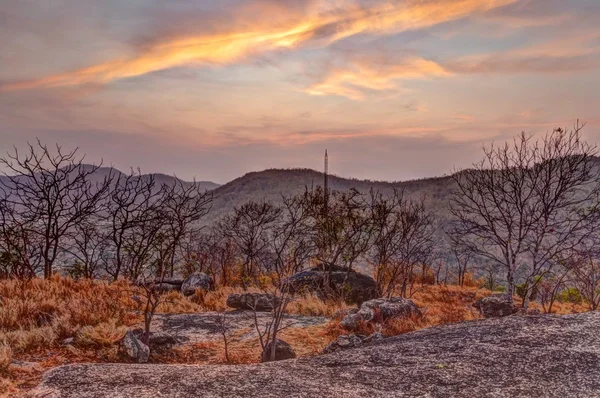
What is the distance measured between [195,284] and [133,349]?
10.4m

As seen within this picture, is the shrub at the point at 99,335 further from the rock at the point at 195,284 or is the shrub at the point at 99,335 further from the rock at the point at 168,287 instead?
the rock at the point at 168,287

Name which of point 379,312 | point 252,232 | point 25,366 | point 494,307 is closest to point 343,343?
point 379,312

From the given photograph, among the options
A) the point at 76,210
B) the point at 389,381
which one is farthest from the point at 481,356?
the point at 76,210

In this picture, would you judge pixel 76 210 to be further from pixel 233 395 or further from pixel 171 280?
pixel 233 395

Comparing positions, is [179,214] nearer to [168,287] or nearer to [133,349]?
[133,349]

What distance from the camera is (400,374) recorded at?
4988mm

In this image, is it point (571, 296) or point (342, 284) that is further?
point (571, 296)

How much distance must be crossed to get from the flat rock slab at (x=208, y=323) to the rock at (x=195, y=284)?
4.09 m

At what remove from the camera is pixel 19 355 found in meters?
7.01

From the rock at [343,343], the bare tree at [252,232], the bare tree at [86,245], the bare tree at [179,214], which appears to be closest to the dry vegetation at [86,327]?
the rock at [343,343]

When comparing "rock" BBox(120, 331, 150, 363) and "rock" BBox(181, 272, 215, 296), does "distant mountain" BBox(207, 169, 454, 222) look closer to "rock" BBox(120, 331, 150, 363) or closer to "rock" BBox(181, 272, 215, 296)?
"rock" BBox(181, 272, 215, 296)

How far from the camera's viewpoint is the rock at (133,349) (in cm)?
788

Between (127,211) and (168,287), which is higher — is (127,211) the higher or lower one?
the higher one

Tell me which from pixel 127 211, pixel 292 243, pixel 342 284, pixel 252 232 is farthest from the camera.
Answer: pixel 252 232
